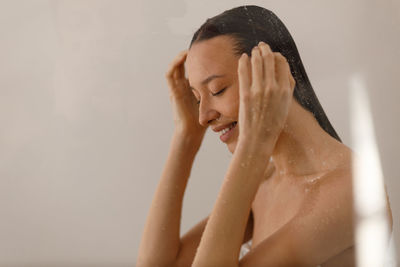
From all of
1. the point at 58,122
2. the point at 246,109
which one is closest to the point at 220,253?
the point at 246,109

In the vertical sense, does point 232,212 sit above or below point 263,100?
below

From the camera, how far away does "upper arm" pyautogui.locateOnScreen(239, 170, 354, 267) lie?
47 cm

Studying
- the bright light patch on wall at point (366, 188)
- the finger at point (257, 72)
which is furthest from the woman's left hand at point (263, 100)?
the bright light patch on wall at point (366, 188)

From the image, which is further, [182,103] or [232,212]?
[182,103]

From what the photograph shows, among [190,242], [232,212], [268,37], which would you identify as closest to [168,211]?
[190,242]

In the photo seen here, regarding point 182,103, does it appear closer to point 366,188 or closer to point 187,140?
point 187,140

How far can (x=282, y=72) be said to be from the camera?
504 millimetres

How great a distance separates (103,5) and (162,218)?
0.31 metres

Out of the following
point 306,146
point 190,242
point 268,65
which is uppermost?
point 268,65

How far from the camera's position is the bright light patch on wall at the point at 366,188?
0.49 m

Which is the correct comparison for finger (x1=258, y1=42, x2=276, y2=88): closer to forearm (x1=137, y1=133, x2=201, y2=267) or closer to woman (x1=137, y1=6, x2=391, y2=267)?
woman (x1=137, y1=6, x2=391, y2=267)

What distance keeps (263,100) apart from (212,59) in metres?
0.09

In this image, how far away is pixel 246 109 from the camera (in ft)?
1.63

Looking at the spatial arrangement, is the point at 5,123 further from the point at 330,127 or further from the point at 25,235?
the point at 330,127
